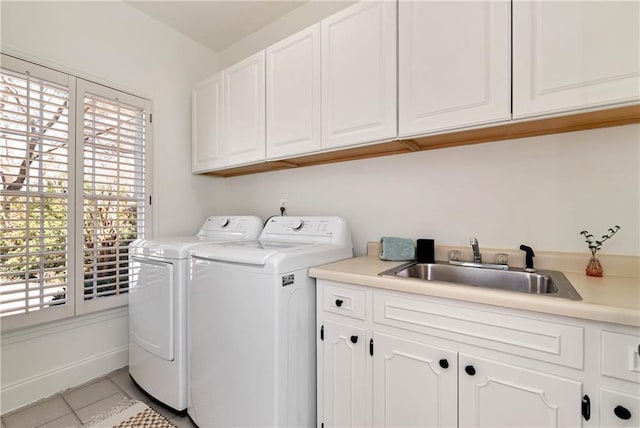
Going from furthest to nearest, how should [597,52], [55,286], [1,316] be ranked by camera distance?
1. [55,286]
2. [1,316]
3. [597,52]

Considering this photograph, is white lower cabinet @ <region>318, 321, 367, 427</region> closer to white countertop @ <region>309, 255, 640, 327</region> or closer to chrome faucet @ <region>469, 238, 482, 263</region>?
white countertop @ <region>309, 255, 640, 327</region>

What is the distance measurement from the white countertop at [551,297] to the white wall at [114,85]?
Answer: 174 centimetres

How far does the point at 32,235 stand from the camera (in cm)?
172

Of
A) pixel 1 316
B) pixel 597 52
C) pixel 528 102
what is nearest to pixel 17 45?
pixel 1 316

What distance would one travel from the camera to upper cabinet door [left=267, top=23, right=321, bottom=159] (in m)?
1.75

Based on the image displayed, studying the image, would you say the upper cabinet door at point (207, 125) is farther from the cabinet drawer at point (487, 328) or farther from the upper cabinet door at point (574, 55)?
the upper cabinet door at point (574, 55)

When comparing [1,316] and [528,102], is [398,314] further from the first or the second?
[1,316]

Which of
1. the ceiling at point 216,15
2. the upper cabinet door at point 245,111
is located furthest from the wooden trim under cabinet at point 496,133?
the ceiling at point 216,15

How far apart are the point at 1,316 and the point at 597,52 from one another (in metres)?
3.09

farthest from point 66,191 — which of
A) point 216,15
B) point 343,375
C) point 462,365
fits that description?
point 462,365

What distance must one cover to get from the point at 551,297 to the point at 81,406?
8.24 feet

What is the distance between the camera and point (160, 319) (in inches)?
67.5

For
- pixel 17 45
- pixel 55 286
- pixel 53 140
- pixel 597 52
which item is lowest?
pixel 55 286

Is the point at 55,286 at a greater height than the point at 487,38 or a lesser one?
lesser
